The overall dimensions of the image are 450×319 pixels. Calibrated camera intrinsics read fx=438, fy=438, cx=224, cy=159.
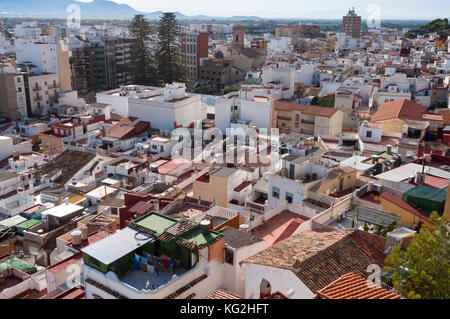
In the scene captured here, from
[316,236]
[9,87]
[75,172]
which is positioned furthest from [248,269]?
[9,87]

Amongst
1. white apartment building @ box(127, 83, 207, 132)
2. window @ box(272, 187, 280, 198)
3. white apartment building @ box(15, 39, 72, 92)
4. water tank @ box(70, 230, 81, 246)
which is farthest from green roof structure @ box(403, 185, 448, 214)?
white apartment building @ box(15, 39, 72, 92)

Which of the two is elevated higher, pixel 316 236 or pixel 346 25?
pixel 346 25

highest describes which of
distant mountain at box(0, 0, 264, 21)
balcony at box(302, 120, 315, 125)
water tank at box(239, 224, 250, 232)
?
distant mountain at box(0, 0, 264, 21)

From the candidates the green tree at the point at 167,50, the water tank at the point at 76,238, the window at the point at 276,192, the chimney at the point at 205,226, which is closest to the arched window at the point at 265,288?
the chimney at the point at 205,226

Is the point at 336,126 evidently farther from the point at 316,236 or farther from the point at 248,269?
the point at 248,269

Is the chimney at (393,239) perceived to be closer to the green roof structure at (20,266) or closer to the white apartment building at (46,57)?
the green roof structure at (20,266)

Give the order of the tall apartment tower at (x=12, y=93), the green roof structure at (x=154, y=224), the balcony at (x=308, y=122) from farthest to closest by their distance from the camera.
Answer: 1. the tall apartment tower at (x=12, y=93)
2. the balcony at (x=308, y=122)
3. the green roof structure at (x=154, y=224)

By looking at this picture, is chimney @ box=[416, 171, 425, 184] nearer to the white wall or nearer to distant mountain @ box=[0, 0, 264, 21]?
the white wall
